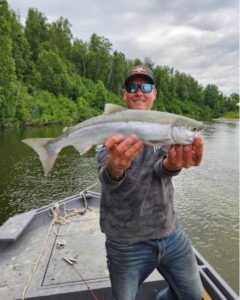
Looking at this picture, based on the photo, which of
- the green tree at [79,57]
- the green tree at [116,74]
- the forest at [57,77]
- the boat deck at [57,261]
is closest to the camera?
the boat deck at [57,261]

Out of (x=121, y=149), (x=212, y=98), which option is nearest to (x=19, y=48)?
(x=121, y=149)

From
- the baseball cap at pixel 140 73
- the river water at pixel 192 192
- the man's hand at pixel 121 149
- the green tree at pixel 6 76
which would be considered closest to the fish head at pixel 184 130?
the man's hand at pixel 121 149

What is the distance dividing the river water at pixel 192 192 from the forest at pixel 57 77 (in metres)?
20.3

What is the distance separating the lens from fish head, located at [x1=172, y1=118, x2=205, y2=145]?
8.37ft

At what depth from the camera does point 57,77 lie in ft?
210

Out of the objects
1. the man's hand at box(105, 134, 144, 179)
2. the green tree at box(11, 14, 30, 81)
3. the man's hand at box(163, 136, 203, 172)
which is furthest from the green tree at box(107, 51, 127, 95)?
the man's hand at box(105, 134, 144, 179)

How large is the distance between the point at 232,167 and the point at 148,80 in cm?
1820

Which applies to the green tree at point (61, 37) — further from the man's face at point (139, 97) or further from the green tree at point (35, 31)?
the man's face at point (139, 97)

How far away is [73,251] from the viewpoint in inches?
215

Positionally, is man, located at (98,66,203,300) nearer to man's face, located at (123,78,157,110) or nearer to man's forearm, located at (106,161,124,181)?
man's forearm, located at (106,161,124,181)

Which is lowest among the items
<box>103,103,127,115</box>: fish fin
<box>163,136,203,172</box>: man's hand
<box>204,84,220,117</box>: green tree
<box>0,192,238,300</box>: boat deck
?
<box>0,192,238,300</box>: boat deck

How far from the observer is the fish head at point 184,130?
2551 millimetres

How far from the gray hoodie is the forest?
3829 cm

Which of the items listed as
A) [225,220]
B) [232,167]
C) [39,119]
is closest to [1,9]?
[39,119]
